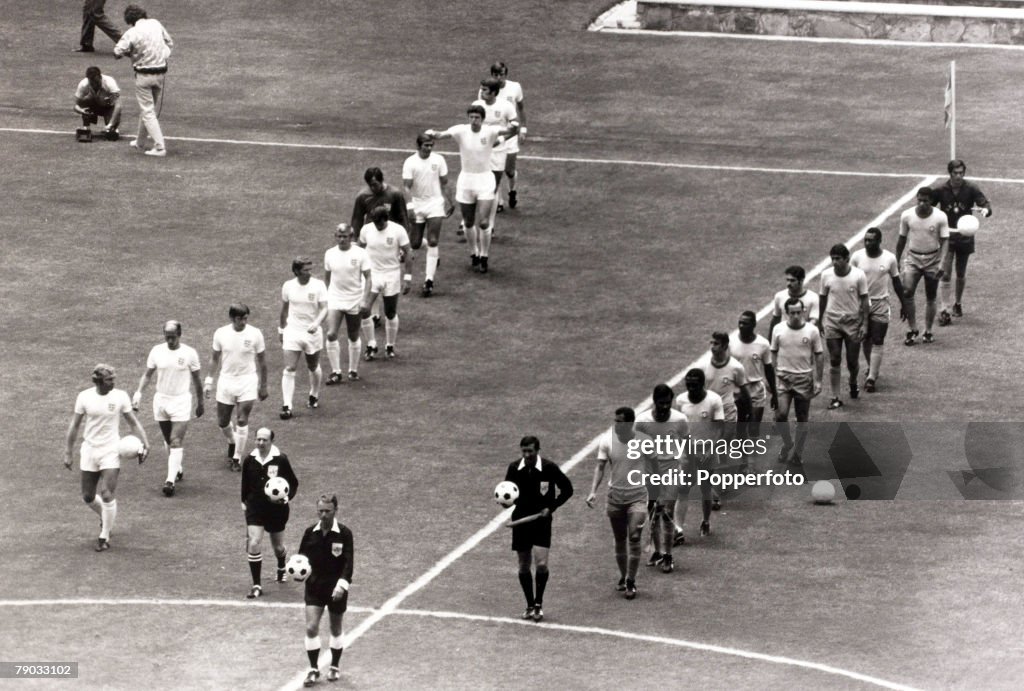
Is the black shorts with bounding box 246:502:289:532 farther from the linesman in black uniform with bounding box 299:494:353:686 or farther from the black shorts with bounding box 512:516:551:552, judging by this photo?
the black shorts with bounding box 512:516:551:552

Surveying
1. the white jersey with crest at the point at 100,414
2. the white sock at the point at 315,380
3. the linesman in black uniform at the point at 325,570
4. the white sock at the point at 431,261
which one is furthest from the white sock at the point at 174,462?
the white sock at the point at 431,261

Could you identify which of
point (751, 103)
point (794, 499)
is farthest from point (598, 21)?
point (794, 499)

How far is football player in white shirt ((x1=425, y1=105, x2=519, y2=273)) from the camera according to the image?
104 ft

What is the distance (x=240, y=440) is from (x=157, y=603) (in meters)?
3.90

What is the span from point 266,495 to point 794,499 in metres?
7.25

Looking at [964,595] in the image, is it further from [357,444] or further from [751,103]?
[751,103]

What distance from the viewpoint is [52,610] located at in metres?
22.7

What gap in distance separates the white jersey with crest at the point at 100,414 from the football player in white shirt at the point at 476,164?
8977 mm

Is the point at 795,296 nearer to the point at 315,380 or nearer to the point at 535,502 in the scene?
the point at 535,502

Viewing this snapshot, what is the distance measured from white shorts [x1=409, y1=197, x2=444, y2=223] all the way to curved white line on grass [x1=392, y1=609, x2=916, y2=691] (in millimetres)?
9867

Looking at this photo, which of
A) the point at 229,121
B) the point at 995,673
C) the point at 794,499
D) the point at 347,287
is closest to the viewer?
the point at 995,673

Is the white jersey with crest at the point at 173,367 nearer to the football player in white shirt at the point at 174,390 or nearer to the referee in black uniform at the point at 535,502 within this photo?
the football player in white shirt at the point at 174,390

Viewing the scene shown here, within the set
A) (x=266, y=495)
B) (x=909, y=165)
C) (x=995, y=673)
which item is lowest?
(x=995, y=673)

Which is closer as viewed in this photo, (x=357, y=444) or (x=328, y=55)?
(x=357, y=444)
